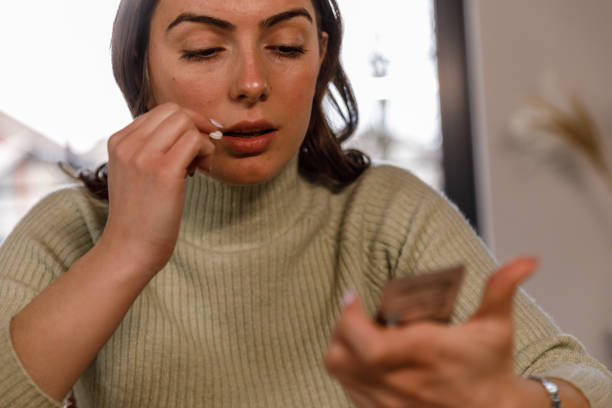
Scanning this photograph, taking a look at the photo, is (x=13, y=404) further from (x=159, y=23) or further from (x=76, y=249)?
(x=159, y=23)

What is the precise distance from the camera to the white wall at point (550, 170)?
245 centimetres

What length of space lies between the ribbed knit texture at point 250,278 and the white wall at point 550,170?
137 cm

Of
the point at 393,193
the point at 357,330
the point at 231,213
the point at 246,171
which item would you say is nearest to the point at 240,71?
the point at 246,171

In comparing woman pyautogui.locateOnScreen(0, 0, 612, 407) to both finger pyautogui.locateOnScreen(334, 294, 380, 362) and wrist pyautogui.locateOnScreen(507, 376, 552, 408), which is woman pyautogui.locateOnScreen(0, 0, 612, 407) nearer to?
wrist pyautogui.locateOnScreen(507, 376, 552, 408)

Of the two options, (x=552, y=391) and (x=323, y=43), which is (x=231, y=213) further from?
(x=552, y=391)

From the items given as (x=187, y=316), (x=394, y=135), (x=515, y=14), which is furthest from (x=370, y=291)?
(x=515, y=14)

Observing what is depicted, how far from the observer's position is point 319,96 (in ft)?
4.05

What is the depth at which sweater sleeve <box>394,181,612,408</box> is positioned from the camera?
83cm

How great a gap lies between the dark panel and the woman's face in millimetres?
1656

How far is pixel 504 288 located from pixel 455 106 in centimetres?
217

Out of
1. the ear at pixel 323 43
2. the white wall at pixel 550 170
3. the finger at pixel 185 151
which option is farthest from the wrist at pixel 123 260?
the white wall at pixel 550 170

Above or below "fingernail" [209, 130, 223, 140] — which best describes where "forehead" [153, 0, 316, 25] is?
above

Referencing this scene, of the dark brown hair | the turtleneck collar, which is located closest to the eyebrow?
the dark brown hair

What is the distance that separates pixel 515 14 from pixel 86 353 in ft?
6.93
